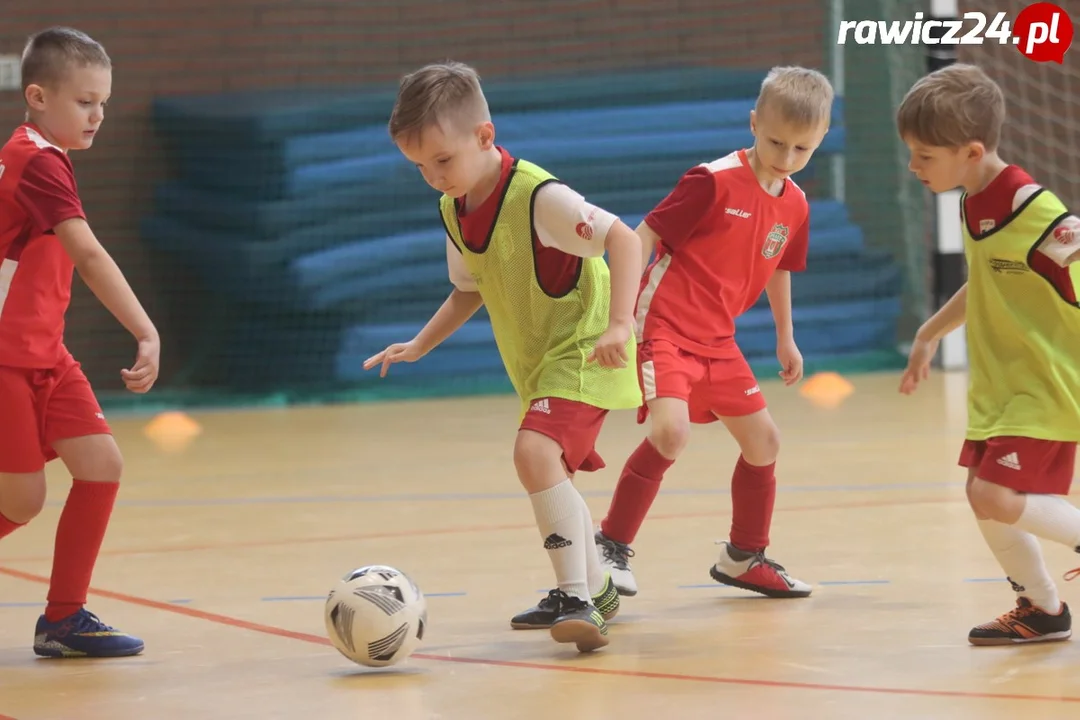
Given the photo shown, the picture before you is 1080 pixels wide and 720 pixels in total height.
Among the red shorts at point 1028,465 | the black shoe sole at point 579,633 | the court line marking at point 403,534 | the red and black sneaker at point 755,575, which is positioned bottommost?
the court line marking at point 403,534

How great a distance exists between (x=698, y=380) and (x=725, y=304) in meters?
0.23

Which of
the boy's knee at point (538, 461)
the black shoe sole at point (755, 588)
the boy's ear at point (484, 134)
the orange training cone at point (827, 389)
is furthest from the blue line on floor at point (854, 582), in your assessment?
the orange training cone at point (827, 389)

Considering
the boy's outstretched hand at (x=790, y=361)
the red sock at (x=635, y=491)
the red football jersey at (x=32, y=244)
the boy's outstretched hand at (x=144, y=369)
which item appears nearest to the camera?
the boy's outstretched hand at (x=144, y=369)

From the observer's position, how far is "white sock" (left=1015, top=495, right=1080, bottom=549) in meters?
3.01

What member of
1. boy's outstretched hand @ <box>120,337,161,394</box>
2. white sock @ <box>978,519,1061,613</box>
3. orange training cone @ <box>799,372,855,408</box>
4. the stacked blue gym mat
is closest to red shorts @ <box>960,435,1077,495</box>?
white sock @ <box>978,519,1061,613</box>

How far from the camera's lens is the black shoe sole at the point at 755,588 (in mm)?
3629

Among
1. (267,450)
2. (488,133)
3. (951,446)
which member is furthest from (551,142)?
(488,133)

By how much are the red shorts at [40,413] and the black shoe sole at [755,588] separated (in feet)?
4.64

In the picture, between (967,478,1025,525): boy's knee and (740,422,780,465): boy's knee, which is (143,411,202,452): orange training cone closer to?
(740,422,780,465): boy's knee

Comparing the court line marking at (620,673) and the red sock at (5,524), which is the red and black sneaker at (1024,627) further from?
the red sock at (5,524)

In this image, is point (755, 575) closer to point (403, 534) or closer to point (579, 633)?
point (579, 633)

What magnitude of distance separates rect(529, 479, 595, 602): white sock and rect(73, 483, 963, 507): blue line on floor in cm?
201

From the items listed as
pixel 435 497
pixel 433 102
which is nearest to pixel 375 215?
pixel 435 497

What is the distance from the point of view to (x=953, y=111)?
306cm
